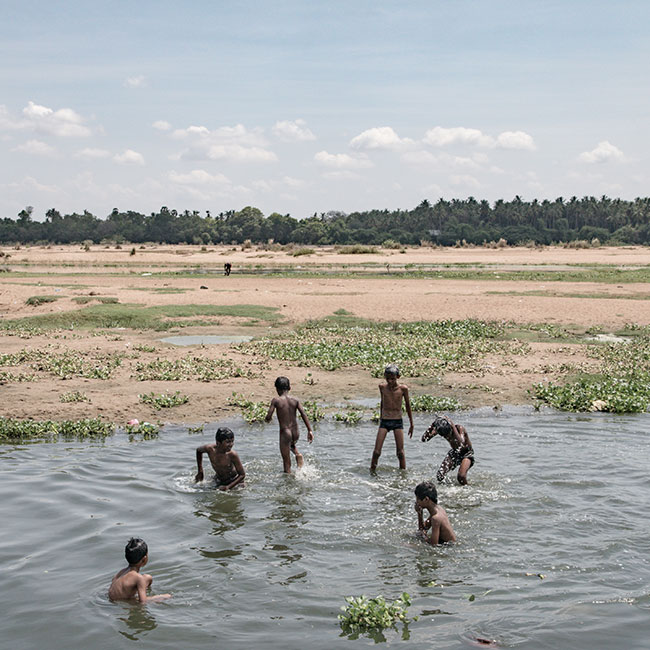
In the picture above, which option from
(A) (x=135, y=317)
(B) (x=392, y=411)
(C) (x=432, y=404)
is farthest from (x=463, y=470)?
(A) (x=135, y=317)

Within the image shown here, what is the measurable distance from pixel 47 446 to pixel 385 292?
83.5ft

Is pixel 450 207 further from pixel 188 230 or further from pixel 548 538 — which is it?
pixel 548 538

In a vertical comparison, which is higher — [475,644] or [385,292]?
[385,292]

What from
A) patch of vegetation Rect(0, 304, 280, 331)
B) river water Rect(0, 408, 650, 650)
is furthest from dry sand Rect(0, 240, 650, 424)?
river water Rect(0, 408, 650, 650)

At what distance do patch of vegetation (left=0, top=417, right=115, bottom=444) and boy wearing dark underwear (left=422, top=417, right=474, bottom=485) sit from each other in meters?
6.25

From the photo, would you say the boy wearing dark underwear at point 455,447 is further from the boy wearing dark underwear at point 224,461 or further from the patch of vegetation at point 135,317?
the patch of vegetation at point 135,317

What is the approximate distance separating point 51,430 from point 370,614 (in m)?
8.63

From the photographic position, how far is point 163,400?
15.6 metres

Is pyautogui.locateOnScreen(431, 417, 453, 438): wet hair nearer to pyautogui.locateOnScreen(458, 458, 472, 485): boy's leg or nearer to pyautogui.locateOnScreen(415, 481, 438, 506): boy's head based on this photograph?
pyautogui.locateOnScreen(458, 458, 472, 485): boy's leg

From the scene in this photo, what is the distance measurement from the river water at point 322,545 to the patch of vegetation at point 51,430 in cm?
59

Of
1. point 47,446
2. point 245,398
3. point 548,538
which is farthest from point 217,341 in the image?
point 548,538

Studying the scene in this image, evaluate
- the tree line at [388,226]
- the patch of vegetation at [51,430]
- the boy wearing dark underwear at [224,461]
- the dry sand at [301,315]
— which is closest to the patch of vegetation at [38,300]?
the dry sand at [301,315]

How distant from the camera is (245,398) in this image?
1622 cm

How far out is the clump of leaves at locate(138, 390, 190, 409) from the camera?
1545 centimetres
